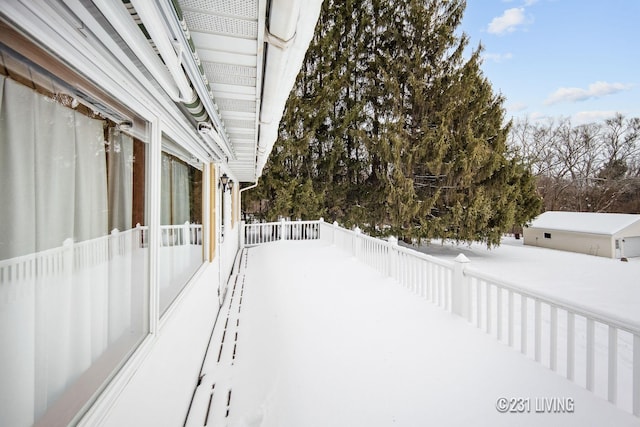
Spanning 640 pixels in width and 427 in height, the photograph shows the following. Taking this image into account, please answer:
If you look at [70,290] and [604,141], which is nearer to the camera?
[70,290]

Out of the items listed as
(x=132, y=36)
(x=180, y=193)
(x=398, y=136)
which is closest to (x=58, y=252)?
(x=132, y=36)

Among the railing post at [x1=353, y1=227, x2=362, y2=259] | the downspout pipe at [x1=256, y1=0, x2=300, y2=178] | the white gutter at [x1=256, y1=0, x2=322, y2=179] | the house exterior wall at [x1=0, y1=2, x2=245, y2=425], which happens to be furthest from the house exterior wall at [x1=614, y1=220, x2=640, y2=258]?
the house exterior wall at [x1=0, y1=2, x2=245, y2=425]

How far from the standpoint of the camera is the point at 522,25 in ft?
87.4

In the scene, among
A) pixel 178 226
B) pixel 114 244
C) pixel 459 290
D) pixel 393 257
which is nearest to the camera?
pixel 114 244

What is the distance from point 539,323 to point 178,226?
3.59 metres

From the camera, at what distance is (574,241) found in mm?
17250

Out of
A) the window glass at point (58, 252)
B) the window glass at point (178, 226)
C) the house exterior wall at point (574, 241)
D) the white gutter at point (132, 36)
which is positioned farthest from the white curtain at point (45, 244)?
the house exterior wall at point (574, 241)

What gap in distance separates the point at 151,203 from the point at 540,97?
1896 inches

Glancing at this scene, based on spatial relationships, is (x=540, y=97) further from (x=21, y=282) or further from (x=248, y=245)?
(x=21, y=282)

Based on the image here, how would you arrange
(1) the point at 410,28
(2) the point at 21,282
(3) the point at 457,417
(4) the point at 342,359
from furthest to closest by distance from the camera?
(1) the point at 410,28
(4) the point at 342,359
(3) the point at 457,417
(2) the point at 21,282

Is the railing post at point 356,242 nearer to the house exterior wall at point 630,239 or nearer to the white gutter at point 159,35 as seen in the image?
the white gutter at point 159,35

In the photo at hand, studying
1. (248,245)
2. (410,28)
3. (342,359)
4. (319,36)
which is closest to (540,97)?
(410,28)

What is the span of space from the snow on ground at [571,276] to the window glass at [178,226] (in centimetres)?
435

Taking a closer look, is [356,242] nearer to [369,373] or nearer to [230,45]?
[369,373]
